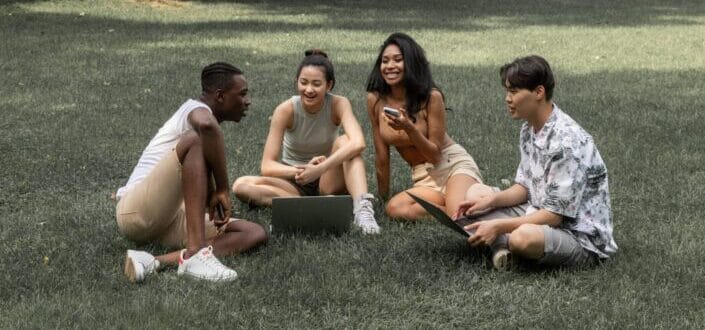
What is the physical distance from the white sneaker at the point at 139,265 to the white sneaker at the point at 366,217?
1088 mm

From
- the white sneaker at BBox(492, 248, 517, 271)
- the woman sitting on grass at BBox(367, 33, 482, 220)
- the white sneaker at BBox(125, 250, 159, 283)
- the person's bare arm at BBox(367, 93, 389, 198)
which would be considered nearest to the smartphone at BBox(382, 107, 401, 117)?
the woman sitting on grass at BBox(367, 33, 482, 220)

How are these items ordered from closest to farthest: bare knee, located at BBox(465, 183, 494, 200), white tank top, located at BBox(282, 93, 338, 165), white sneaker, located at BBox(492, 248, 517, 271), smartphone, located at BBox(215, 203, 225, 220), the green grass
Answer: the green grass, white sneaker, located at BBox(492, 248, 517, 271), smartphone, located at BBox(215, 203, 225, 220), bare knee, located at BBox(465, 183, 494, 200), white tank top, located at BBox(282, 93, 338, 165)

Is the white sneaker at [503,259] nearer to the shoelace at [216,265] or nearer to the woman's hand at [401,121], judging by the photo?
the woman's hand at [401,121]

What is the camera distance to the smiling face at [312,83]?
16.4 feet

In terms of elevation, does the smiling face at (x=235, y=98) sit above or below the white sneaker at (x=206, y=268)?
above

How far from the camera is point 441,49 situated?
12.1 meters

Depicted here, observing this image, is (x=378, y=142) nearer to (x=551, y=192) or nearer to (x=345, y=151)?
(x=345, y=151)

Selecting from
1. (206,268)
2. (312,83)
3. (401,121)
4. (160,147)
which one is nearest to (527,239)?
(401,121)

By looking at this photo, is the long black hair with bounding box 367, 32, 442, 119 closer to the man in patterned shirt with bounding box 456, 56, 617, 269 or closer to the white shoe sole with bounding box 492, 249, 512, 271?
the man in patterned shirt with bounding box 456, 56, 617, 269

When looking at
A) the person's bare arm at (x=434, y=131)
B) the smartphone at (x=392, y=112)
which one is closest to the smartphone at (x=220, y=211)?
the smartphone at (x=392, y=112)

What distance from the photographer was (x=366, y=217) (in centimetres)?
483

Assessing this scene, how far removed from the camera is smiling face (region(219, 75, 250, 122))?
4285mm

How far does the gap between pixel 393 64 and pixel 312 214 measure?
951mm

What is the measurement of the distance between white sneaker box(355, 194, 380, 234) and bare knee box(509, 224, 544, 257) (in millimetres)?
912
